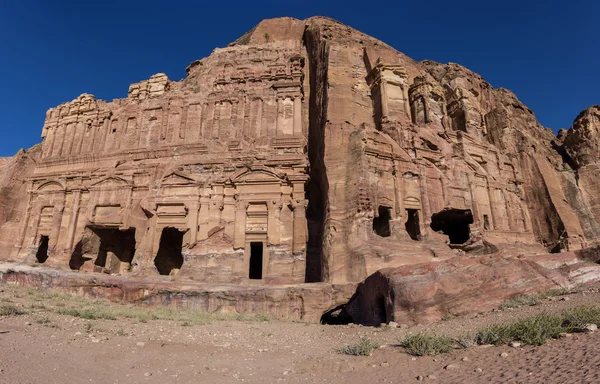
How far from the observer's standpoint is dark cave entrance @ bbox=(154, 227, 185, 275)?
25.6m

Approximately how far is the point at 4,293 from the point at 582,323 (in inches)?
833

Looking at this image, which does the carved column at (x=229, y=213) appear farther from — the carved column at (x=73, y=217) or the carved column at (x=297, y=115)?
the carved column at (x=73, y=217)

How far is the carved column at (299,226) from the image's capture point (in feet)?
74.0

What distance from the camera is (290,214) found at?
2359cm

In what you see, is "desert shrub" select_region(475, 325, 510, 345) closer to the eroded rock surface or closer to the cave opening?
the eroded rock surface

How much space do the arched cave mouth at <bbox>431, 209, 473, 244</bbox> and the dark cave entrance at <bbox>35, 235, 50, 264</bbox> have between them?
2769 centimetres

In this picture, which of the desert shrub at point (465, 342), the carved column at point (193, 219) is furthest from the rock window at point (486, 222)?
the desert shrub at point (465, 342)

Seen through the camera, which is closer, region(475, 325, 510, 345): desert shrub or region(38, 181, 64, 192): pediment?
region(475, 325, 510, 345): desert shrub

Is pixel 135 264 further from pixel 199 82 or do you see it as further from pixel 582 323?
pixel 582 323

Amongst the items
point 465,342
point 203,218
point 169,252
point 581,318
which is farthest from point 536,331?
point 169,252

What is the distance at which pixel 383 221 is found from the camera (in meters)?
21.9

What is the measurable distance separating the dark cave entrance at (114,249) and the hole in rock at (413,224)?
18.5 m

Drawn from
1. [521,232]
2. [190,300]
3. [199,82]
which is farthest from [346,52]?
[190,300]

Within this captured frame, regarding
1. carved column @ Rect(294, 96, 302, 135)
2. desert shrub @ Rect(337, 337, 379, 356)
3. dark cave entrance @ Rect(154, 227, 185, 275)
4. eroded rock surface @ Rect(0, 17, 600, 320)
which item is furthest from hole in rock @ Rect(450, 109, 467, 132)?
desert shrub @ Rect(337, 337, 379, 356)
